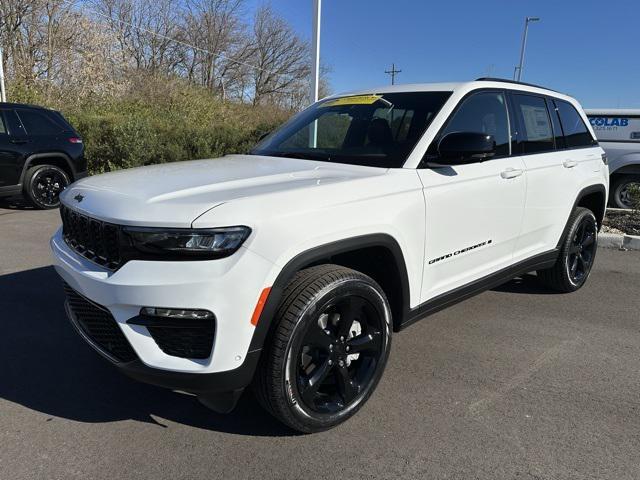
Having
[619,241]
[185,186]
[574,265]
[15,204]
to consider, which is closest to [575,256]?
[574,265]

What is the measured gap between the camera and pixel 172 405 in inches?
113

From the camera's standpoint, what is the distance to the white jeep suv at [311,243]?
2111mm

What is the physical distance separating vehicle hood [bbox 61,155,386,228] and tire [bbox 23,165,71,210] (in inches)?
252

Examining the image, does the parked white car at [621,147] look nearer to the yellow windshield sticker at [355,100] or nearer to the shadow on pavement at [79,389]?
the yellow windshield sticker at [355,100]

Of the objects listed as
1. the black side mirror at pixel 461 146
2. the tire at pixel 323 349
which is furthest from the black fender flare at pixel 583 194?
the tire at pixel 323 349

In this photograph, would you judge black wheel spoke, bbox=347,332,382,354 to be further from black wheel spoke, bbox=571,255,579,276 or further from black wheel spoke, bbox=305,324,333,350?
black wheel spoke, bbox=571,255,579,276

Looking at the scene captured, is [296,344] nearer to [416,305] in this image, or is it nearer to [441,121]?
[416,305]

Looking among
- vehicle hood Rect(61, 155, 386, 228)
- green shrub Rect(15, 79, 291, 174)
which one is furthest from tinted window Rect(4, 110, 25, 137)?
vehicle hood Rect(61, 155, 386, 228)

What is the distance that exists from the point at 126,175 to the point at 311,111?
5.50ft

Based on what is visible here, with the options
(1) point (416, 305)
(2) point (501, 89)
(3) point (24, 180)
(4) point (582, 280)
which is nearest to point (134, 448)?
(1) point (416, 305)

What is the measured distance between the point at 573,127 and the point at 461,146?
2.42 m

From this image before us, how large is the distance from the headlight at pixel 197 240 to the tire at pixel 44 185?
285 inches

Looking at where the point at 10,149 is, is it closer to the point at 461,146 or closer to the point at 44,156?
the point at 44,156

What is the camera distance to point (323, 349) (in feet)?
8.35
